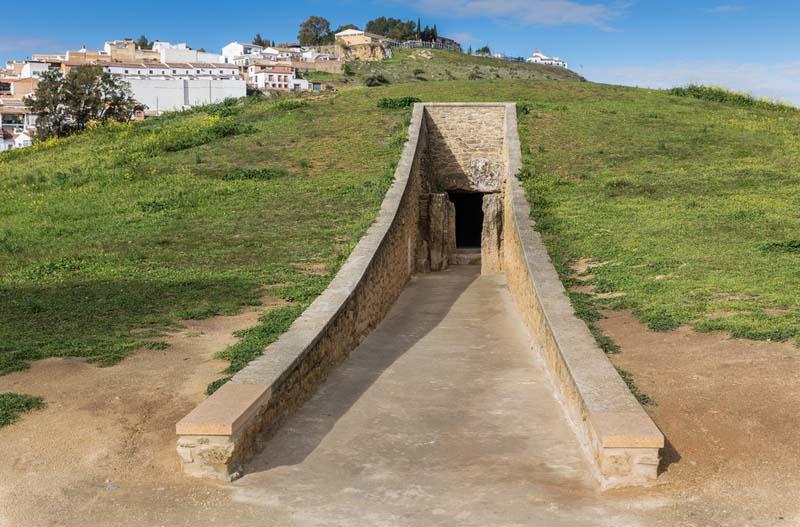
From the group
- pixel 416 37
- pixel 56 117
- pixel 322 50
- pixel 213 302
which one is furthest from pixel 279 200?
pixel 416 37

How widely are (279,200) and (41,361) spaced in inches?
387

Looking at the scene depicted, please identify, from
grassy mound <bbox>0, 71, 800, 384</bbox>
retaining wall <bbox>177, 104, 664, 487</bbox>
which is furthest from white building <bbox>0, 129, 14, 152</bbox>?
retaining wall <bbox>177, 104, 664, 487</bbox>

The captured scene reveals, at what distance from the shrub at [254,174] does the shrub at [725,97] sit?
17.8 metres

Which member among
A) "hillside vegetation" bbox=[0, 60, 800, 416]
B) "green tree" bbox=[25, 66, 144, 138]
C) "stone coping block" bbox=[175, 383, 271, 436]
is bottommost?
"stone coping block" bbox=[175, 383, 271, 436]

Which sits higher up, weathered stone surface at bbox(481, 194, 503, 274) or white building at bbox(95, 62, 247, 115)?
white building at bbox(95, 62, 247, 115)

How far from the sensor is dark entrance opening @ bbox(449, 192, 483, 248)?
27188mm

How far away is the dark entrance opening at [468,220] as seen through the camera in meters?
27.2

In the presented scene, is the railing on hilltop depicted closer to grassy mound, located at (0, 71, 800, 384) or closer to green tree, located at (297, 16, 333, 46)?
green tree, located at (297, 16, 333, 46)

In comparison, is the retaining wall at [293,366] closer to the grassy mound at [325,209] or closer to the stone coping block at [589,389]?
the grassy mound at [325,209]

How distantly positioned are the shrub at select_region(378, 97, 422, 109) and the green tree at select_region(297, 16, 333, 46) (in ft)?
362

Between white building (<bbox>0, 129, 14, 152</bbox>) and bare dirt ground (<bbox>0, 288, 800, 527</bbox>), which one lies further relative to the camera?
white building (<bbox>0, 129, 14, 152</bbox>)

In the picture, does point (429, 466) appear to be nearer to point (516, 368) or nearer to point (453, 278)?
point (516, 368)

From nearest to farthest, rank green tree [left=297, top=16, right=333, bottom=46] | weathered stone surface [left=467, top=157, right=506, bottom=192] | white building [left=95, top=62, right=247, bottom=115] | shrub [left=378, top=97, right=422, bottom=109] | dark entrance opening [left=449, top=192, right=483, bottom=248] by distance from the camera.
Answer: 1. weathered stone surface [left=467, top=157, right=506, bottom=192]
2. shrub [left=378, top=97, right=422, bottom=109]
3. dark entrance opening [left=449, top=192, right=483, bottom=248]
4. white building [left=95, top=62, right=247, bottom=115]
5. green tree [left=297, top=16, right=333, bottom=46]

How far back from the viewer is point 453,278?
18906mm
